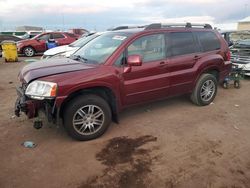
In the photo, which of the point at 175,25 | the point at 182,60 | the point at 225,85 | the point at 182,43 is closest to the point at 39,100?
the point at 182,60

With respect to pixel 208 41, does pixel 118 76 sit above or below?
below

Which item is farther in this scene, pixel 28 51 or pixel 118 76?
pixel 28 51

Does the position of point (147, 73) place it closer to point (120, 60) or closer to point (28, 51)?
point (120, 60)

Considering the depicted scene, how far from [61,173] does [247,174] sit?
96.7 inches

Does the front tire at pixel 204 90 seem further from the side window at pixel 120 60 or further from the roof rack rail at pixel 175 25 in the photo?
the side window at pixel 120 60

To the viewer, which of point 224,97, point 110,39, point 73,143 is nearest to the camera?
point 73,143

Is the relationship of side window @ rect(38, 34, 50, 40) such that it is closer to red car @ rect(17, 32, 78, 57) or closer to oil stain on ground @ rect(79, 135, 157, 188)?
red car @ rect(17, 32, 78, 57)

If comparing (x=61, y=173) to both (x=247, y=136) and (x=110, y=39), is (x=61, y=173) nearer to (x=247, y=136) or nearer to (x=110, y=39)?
(x=110, y=39)

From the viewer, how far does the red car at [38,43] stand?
55.3ft

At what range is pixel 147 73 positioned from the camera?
4801mm

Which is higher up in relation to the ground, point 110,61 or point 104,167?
point 110,61

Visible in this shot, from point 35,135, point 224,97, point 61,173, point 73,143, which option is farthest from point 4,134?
point 224,97

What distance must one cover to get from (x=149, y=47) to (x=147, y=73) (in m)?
0.51

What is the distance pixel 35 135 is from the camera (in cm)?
456
